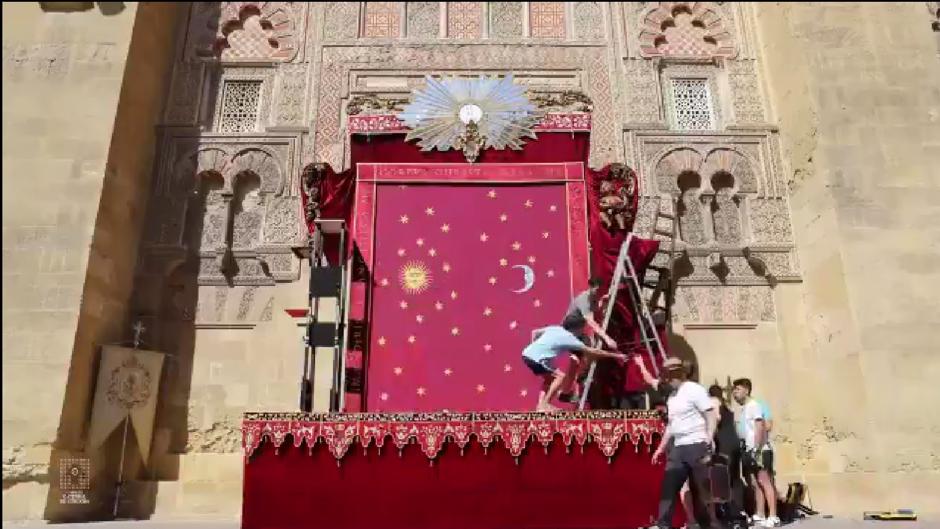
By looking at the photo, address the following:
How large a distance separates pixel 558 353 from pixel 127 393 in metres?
3.74

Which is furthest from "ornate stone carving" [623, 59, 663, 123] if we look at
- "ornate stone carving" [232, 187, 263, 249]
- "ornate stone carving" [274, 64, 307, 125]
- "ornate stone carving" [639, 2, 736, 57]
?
"ornate stone carving" [232, 187, 263, 249]

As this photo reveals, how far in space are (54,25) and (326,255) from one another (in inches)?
140

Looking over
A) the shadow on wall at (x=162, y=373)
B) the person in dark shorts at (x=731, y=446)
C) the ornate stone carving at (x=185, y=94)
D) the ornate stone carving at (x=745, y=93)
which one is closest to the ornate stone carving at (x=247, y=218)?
the shadow on wall at (x=162, y=373)

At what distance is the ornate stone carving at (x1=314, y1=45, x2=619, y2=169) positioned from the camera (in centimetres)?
761

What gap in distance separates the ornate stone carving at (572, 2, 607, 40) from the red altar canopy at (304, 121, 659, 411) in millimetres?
2164

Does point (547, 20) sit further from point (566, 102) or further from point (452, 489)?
point (452, 489)

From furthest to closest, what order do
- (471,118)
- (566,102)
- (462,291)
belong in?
(566,102) → (471,118) → (462,291)

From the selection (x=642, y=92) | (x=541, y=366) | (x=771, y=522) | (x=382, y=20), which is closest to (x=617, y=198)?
(x=541, y=366)

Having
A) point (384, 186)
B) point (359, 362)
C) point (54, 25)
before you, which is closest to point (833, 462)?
point (359, 362)

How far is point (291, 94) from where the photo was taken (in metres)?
7.65

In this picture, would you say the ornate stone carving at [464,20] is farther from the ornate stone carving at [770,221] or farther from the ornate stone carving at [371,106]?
the ornate stone carving at [770,221]

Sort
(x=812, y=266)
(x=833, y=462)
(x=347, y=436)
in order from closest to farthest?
(x=347, y=436), (x=833, y=462), (x=812, y=266)

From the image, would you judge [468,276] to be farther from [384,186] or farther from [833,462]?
[833,462]

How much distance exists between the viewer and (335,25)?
26.4ft
